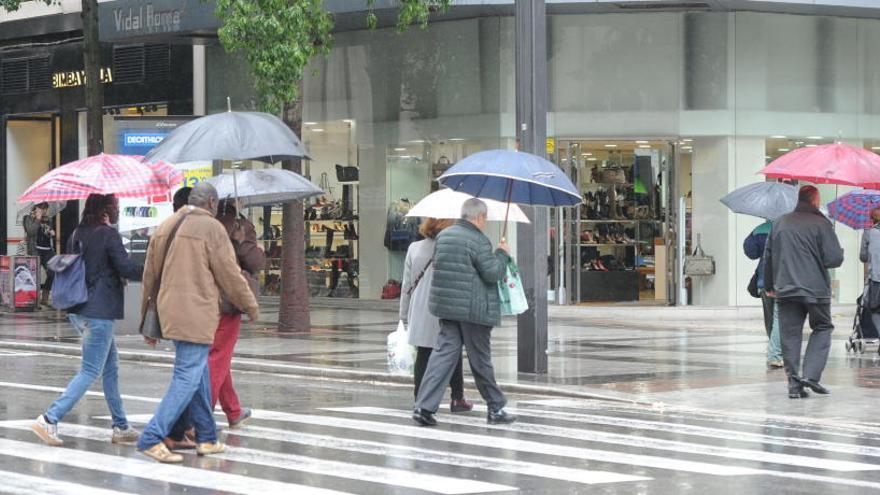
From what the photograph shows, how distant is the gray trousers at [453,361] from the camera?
12086 millimetres

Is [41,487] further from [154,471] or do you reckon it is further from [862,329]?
[862,329]

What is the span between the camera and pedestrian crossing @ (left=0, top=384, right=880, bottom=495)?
9328 mm

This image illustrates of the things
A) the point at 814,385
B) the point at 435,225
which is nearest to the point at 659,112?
the point at 814,385

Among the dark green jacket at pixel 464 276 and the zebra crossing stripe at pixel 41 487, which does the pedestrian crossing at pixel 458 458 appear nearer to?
the zebra crossing stripe at pixel 41 487

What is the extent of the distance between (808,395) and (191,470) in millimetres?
6818

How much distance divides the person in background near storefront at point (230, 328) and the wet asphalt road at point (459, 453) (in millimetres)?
243

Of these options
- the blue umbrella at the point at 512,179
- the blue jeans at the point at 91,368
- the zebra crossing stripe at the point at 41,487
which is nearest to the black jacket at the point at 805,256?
the blue umbrella at the point at 512,179

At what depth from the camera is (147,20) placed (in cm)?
2866

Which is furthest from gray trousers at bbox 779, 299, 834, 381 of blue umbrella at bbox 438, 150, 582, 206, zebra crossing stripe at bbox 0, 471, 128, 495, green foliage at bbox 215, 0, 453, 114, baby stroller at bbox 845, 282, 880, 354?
green foliage at bbox 215, 0, 453, 114

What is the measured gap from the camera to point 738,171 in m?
26.6

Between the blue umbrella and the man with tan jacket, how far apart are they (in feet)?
9.24

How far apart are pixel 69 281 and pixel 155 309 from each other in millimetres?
932

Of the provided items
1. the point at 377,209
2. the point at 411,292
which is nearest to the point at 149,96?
the point at 377,209

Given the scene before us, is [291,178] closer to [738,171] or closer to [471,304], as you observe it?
[471,304]
